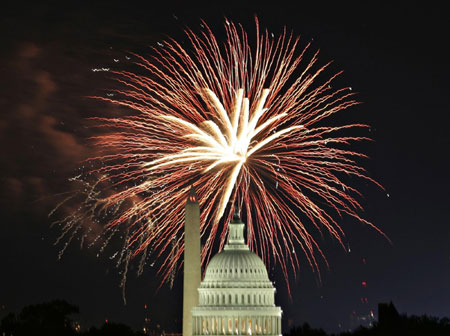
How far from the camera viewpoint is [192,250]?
161000 mm

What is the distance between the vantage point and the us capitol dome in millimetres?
181000

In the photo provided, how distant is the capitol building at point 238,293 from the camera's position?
181000 mm

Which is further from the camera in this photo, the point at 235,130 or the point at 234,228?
the point at 234,228

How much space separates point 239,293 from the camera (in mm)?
183125

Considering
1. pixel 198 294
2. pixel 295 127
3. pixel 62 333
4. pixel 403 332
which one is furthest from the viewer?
pixel 62 333

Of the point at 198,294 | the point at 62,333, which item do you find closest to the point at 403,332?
the point at 198,294

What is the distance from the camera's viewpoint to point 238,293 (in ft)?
A: 600

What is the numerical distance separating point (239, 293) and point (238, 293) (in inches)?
7.0

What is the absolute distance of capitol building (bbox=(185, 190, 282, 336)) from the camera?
181000mm

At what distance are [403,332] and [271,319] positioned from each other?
46.0 meters

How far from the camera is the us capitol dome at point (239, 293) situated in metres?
181

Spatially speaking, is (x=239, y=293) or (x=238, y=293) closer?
(x=238, y=293)

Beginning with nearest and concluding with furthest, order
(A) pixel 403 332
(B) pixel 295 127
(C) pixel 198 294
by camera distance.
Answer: (B) pixel 295 127
(A) pixel 403 332
(C) pixel 198 294

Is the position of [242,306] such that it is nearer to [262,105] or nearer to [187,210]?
[187,210]
